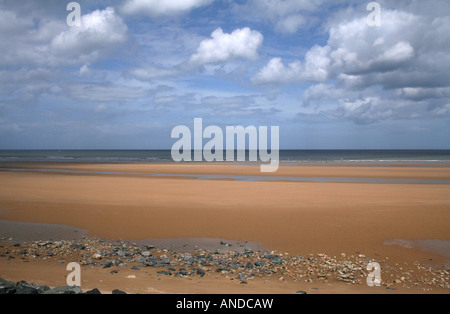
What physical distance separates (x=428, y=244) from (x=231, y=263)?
5.75m

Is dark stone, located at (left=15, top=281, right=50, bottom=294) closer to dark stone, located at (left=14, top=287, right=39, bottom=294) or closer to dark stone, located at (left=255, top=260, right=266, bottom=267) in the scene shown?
dark stone, located at (left=14, top=287, right=39, bottom=294)

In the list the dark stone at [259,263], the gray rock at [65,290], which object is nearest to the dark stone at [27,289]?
the gray rock at [65,290]

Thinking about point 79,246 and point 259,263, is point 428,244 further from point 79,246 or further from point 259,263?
point 79,246

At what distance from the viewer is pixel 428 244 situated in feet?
29.8

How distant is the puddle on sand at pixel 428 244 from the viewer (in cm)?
858

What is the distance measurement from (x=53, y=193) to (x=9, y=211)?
473cm

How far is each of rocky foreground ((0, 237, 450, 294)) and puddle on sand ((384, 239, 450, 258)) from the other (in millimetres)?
1260

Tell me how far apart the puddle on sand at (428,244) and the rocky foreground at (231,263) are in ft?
4.13

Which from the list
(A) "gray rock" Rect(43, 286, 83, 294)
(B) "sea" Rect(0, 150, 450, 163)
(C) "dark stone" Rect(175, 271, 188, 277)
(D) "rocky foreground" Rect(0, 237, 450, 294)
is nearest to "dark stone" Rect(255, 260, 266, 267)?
(D) "rocky foreground" Rect(0, 237, 450, 294)

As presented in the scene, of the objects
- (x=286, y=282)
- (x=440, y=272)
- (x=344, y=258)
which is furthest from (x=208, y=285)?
(x=440, y=272)

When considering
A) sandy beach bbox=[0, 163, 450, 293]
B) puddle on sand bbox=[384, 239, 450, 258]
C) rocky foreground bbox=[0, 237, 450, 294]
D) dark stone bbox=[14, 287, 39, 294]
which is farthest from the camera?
puddle on sand bbox=[384, 239, 450, 258]

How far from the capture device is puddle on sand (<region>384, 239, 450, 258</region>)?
8.58 meters
